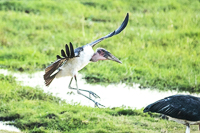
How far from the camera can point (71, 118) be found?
5.35 m

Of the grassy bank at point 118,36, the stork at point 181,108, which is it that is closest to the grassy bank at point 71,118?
the stork at point 181,108

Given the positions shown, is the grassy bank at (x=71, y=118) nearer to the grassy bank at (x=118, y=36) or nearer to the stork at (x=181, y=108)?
the stork at (x=181, y=108)

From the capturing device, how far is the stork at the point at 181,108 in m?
4.63

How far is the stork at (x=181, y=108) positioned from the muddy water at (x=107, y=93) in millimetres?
1312

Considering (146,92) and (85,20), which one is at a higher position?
(85,20)

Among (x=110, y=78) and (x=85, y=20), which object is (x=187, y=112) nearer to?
(x=110, y=78)

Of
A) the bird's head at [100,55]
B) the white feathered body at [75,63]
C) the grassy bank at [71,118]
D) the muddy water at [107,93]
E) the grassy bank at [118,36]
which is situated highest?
the grassy bank at [118,36]

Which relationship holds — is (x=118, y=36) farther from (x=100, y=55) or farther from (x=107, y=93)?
(x=100, y=55)

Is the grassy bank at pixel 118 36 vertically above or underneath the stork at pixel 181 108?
above

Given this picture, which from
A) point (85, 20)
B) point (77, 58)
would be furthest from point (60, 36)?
point (77, 58)

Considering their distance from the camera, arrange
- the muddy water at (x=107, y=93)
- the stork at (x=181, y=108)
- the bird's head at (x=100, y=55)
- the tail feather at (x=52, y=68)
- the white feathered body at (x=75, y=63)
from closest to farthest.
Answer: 1. the stork at (x=181, y=108)
2. the tail feather at (x=52, y=68)
3. the white feathered body at (x=75, y=63)
4. the bird's head at (x=100, y=55)
5. the muddy water at (x=107, y=93)

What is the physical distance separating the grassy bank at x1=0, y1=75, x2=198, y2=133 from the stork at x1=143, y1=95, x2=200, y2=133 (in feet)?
1.44

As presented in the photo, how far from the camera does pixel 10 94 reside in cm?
621

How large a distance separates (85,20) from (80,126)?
5933mm
